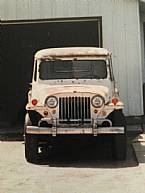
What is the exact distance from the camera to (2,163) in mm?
10680

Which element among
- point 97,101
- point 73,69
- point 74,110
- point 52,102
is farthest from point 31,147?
point 73,69

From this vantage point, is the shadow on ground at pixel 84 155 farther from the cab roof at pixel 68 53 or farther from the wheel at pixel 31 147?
the cab roof at pixel 68 53

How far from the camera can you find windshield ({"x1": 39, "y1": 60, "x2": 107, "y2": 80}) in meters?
11.9

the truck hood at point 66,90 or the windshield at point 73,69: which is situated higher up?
the windshield at point 73,69

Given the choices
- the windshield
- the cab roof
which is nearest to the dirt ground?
the windshield

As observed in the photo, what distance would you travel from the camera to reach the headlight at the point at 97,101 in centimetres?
1077

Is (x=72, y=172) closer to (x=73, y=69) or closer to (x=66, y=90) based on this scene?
(x=66, y=90)

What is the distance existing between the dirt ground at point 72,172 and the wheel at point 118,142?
0.50 feet

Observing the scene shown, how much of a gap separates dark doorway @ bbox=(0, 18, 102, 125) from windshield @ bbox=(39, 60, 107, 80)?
5312mm

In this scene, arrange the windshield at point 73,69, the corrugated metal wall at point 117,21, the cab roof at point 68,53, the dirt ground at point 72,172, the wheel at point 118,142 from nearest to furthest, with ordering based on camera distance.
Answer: the dirt ground at point 72,172 → the wheel at point 118,142 → the windshield at point 73,69 → the cab roof at point 68,53 → the corrugated metal wall at point 117,21

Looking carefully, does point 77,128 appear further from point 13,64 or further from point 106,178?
point 13,64

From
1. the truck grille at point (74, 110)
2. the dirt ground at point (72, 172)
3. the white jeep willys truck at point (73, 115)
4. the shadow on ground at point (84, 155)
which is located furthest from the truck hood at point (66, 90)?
the dirt ground at point (72, 172)

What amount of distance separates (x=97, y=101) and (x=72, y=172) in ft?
5.60

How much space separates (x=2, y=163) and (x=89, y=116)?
1962 mm
